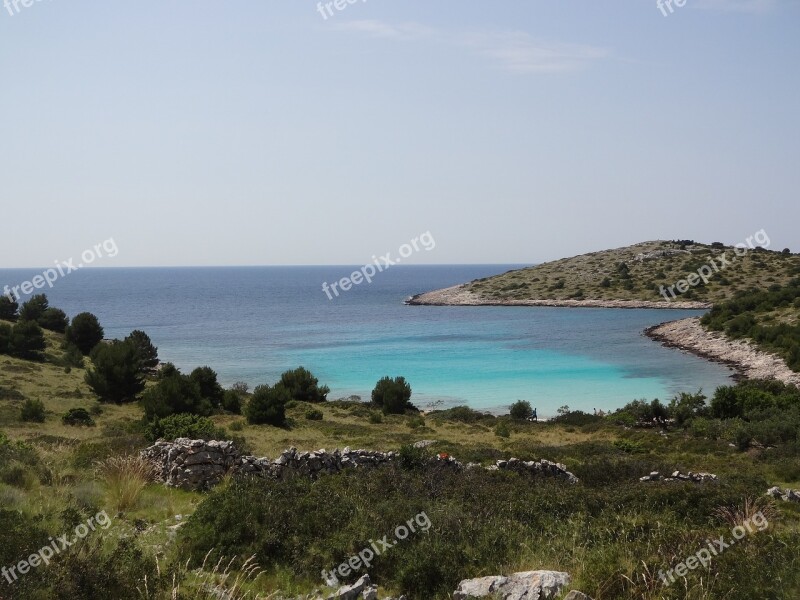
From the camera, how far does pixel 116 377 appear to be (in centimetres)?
3284

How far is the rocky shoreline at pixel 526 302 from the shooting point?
317ft

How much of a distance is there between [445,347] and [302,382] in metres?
28.2

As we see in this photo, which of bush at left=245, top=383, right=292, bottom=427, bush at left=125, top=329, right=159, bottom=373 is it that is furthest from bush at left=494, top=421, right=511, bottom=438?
bush at left=125, top=329, right=159, bottom=373

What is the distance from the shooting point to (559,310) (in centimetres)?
10212

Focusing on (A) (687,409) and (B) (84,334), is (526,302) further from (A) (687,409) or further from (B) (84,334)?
(A) (687,409)

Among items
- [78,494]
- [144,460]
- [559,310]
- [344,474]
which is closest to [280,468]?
[344,474]

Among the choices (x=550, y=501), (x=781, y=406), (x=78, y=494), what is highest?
(x=78, y=494)

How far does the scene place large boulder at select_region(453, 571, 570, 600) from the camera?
623cm

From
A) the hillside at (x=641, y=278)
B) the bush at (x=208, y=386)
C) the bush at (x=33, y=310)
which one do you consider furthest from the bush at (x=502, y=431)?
the hillside at (x=641, y=278)

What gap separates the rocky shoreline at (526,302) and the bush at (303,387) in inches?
2918

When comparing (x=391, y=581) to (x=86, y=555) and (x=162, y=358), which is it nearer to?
(x=86, y=555)

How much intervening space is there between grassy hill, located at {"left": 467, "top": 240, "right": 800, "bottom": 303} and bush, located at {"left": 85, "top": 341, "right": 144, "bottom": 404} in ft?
288

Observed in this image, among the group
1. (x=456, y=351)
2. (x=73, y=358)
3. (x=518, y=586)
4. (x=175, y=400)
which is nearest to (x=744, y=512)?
(x=518, y=586)

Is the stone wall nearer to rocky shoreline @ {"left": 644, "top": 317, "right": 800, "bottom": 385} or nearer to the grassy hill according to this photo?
rocky shoreline @ {"left": 644, "top": 317, "right": 800, "bottom": 385}
